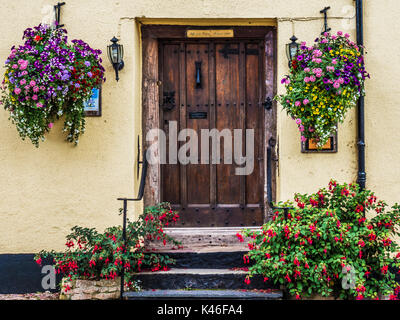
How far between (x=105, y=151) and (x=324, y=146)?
2.32 m

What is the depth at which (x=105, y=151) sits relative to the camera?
4.89 metres

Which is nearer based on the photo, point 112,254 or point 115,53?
point 112,254

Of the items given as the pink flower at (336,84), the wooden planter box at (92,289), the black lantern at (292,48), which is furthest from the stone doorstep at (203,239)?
the black lantern at (292,48)

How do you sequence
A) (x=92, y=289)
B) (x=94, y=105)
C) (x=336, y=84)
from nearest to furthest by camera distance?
(x=336, y=84) → (x=92, y=289) → (x=94, y=105)

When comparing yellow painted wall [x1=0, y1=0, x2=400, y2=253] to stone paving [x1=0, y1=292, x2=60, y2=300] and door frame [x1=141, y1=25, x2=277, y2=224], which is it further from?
stone paving [x1=0, y1=292, x2=60, y2=300]

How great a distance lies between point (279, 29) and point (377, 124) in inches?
56.7

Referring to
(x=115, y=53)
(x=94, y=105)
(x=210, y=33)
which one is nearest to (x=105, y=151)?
(x=94, y=105)

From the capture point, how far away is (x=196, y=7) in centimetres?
489

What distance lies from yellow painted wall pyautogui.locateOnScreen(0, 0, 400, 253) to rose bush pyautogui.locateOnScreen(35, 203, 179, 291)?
39 cm

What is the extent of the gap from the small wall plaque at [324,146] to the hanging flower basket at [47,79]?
2222 millimetres

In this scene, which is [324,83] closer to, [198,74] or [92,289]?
[198,74]

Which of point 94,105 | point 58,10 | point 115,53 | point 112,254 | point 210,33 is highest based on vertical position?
point 58,10

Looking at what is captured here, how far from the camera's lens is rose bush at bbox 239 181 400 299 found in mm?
3932

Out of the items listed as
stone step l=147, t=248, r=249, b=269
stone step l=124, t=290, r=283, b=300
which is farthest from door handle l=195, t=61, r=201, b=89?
stone step l=124, t=290, r=283, b=300
